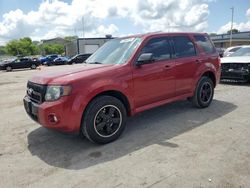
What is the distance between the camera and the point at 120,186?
3.08 m

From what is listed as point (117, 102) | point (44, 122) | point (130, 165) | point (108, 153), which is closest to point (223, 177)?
point (130, 165)

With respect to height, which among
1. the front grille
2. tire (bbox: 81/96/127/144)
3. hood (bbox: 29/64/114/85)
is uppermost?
hood (bbox: 29/64/114/85)

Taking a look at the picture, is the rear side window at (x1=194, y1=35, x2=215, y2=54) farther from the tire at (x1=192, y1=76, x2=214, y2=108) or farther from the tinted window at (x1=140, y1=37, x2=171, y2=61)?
the tinted window at (x1=140, y1=37, x2=171, y2=61)

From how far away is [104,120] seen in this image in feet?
14.2

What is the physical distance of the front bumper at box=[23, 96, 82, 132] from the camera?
386 cm

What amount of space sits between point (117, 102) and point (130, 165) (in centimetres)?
122

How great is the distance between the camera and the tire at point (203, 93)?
6164 millimetres

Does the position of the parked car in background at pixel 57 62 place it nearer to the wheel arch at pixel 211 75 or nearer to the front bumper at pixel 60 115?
the wheel arch at pixel 211 75

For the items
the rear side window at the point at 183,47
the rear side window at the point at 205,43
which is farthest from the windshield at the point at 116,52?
the rear side window at the point at 205,43

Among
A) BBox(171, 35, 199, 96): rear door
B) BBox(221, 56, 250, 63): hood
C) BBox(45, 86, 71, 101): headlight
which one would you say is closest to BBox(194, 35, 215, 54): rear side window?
BBox(171, 35, 199, 96): rear door

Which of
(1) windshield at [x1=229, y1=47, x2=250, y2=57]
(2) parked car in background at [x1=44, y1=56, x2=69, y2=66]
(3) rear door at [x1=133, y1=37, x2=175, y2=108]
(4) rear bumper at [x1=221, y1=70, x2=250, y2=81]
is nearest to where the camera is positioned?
(3) rear door at [x1=133, y1=37, x2=175, y2=108]

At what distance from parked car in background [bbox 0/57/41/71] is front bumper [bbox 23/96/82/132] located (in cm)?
2936

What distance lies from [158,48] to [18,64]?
29.4 metres

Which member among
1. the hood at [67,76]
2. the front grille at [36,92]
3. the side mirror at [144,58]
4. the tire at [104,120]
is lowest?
the tire at [104,120]
